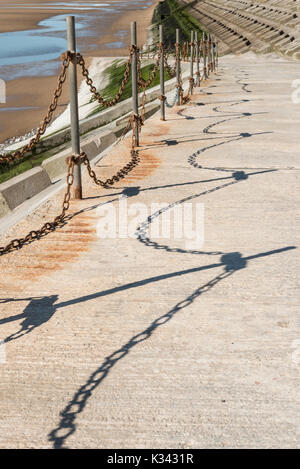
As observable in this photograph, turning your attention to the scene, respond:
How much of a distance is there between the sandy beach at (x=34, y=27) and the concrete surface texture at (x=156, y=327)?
1856 cm

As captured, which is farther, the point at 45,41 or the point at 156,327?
the point at 45,41

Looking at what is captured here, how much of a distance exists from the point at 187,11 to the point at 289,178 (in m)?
64.0

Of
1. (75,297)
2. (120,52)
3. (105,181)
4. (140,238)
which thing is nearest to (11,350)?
(75,297)

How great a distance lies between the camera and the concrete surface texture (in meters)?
3.23

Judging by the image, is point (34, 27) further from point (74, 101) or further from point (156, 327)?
point (156, 327)

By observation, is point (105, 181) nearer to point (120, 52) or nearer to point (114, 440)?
point (114, 440)

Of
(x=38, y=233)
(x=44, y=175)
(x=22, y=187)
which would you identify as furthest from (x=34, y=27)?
(x=38, y=233)

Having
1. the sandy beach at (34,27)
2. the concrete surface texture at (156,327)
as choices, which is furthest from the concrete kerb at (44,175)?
the sandy beach at (34,27)

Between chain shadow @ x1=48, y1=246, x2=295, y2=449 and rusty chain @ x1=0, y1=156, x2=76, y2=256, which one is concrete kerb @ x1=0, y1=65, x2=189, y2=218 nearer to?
rusty chain @ x1=0, y1=156, x2=76, y2=256

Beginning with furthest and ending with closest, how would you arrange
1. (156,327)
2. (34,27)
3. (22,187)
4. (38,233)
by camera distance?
(34,27), (22,187), (38,233), (156,327)

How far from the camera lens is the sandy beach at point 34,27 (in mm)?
26928

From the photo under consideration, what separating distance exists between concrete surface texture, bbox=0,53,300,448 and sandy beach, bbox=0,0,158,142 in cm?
1856

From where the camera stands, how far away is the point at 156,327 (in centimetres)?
417

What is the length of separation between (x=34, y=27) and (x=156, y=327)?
66.7 m
